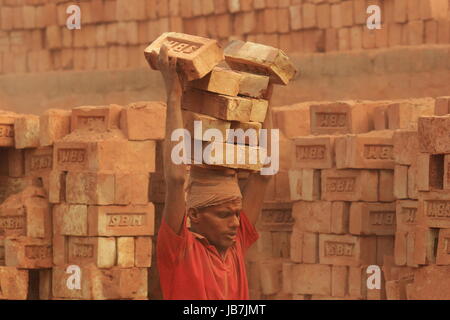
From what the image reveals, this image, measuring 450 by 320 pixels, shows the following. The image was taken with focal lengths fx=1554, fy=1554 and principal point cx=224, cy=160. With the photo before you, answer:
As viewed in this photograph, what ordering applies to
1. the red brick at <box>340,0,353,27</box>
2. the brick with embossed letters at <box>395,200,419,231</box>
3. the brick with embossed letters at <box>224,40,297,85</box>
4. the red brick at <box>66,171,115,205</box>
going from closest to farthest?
the brick with embossed letters at <box>224,40,297,85</box>
the brick with embossed letters at <box>395,200,419,231</box>
the red brick at <box>66,171,115,205</box>
the red brick at <box>340,0,353,27</box>

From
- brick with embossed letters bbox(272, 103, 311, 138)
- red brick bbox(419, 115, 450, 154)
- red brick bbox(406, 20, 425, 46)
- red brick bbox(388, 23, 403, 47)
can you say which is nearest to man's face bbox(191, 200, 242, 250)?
red brick bbox(419, 115, 450, 154)

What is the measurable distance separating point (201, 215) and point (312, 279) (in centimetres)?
413

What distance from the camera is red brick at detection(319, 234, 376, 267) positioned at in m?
15.0

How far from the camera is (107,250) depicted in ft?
51.1

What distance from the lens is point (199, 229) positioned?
11.3 metres

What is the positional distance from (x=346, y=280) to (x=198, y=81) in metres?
4.34

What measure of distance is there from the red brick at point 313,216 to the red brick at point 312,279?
0.37 metres

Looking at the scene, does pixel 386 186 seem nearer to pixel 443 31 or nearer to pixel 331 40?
pixel 443 31

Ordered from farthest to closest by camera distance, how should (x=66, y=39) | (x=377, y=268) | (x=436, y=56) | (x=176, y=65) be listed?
(x=66, y=39) < (x=436, y=56) < (x=377, y=268) < (x=176, y=65)

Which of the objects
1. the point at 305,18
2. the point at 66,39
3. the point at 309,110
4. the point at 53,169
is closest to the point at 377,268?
the point at 309,110

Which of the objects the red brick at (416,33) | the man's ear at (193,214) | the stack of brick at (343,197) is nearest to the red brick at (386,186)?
the stack of brick at (343,197)

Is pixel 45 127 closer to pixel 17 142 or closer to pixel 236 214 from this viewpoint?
pixel 17 142

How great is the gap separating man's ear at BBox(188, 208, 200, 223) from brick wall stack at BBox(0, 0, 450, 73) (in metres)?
8.48

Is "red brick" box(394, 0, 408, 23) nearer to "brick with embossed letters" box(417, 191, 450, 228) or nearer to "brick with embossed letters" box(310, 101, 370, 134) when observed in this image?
"brick with embossed letters" box(310, 101, 370, 134)
